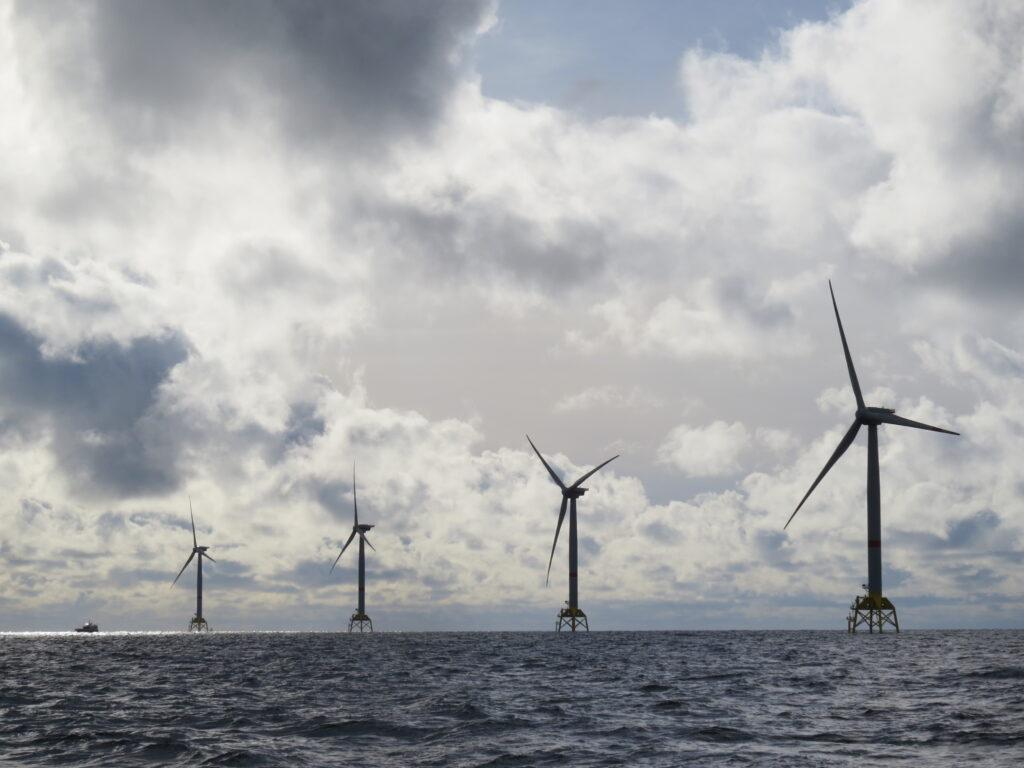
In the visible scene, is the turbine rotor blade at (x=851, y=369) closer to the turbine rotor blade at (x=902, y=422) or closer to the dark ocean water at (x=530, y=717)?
the turbine rotor blade at (x=902, y=422)

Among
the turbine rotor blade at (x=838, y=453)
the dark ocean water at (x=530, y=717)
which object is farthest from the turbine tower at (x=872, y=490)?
the dark ocean water at (x=530, y=717)

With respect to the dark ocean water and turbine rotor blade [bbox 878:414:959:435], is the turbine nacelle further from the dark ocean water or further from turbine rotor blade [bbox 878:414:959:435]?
the dark ocean water

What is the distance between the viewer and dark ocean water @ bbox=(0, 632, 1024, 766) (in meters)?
34.4

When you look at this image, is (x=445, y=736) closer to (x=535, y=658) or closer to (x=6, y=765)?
(x=6, y=765)

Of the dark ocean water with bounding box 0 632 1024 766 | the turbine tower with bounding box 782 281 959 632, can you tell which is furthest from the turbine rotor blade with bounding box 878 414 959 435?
the dark ocean water with bounding box 0 632 1024 766

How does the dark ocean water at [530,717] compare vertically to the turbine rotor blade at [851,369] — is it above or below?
below

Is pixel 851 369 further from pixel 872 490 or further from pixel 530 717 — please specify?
pixel 530 717

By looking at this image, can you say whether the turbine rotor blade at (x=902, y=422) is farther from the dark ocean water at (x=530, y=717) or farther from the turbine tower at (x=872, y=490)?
the dark ocean water at (x=530, y=717)

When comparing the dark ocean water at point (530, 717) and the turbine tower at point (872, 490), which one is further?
the turbine tower at point (872, 490)

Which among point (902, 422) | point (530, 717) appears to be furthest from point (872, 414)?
point (530, 717)

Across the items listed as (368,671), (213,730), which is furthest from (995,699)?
(368,671)

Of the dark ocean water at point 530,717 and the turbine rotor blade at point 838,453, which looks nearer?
the dark ocean water at point 530,717

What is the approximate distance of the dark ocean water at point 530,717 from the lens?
1356 inches

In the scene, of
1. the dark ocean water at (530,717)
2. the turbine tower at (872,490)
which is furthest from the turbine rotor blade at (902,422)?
the dark ocean water at (530,717)
